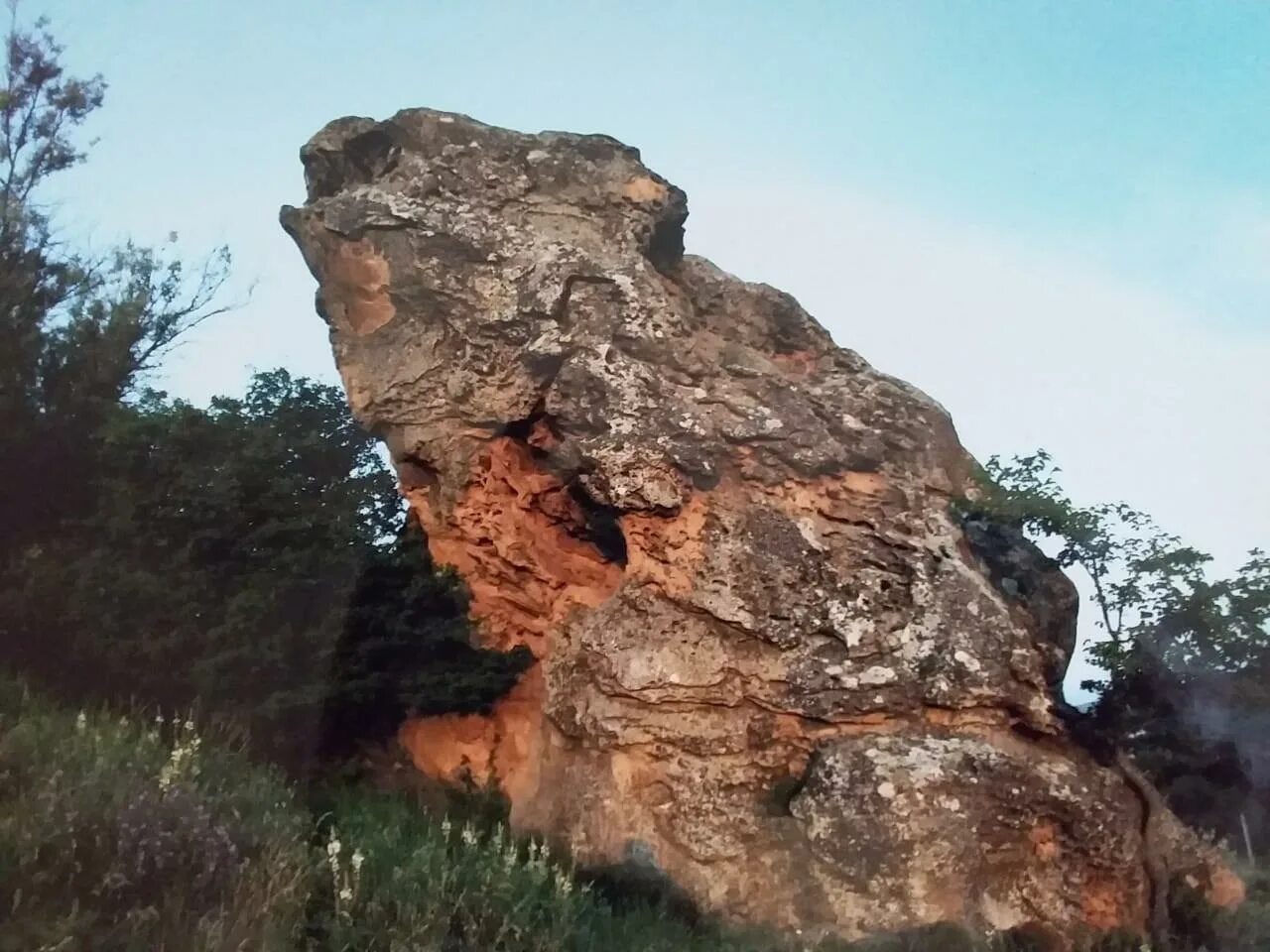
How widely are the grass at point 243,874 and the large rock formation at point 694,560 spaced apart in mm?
590

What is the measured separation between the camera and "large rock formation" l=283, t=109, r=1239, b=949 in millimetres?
8023

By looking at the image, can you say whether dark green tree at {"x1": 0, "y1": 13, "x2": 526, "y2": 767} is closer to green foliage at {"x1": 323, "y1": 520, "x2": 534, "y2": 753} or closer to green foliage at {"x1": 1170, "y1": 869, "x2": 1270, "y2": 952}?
green foliage at {"x1": 323, "y1": 520, "x2": 534, "y2": 753}

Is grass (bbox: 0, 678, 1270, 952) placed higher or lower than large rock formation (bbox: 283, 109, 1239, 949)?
lower

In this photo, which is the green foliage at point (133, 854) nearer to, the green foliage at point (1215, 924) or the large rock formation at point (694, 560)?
the large rock formation at point (694, 560)

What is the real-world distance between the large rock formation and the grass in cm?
59

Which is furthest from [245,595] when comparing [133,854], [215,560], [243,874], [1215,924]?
[1215,924]

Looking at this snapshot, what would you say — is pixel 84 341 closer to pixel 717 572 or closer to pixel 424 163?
pixel 424 163

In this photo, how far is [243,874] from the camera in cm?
567

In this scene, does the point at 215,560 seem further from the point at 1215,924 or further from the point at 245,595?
the point at 1215,924

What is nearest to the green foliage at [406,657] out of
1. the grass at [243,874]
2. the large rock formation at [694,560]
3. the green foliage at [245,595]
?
the green foliage at [245,595]

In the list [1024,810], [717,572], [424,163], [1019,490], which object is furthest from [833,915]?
[424,163]

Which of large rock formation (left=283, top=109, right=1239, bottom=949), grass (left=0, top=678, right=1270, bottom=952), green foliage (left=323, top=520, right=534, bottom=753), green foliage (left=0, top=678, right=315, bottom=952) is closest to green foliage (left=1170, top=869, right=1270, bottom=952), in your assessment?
large rock formation (left=283, top=109, right=1239, bottom=949)

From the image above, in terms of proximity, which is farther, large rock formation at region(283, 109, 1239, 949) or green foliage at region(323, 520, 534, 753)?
green foliage at region(323, 520, 534, 753)

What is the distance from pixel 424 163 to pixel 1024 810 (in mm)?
6381
